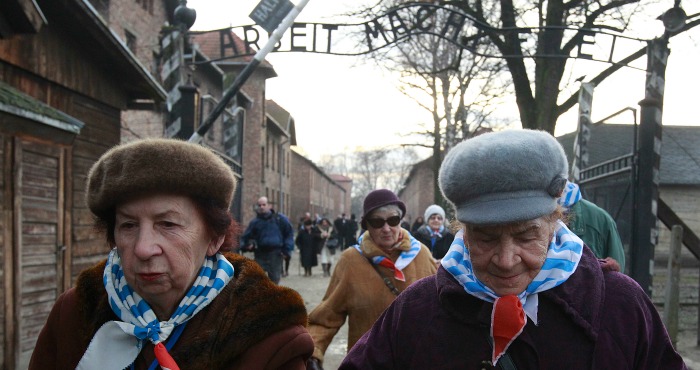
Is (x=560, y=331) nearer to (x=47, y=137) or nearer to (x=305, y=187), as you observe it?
(x=47, y=137)

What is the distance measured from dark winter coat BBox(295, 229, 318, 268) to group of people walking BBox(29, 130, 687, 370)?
17.8 metres

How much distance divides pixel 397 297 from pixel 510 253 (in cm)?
46

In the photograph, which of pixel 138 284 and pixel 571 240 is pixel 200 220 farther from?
pixel 571 240

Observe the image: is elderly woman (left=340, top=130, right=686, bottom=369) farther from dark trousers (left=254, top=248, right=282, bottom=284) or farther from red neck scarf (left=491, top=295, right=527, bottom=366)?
dark trousers (left=254, top=248, right=282, bottom=284)

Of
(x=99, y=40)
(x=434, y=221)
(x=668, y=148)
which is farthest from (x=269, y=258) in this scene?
(x=668, y=148)

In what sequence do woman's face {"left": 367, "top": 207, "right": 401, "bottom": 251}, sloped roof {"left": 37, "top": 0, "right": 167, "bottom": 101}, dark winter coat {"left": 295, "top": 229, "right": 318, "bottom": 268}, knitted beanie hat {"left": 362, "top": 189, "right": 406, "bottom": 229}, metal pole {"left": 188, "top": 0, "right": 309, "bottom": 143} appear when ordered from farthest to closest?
1. dark winter coat {"left": 295, "top": 229, "right": 318, "bottom": 268}
2. sloped roof {"left": 37, "top": 0, "right": 167, "bottom": 101}
3. metal pole {"left": 188, "top": 0, "right": 309, "bottom": 143}
4. knitted beanie hat {"left": 362, "top": 189, "right": 406, "bottom": 229}
5. woman's face {"left": 367, "top": 207, "right": 401, "bottom": 251}

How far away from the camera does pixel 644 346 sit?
1916mm

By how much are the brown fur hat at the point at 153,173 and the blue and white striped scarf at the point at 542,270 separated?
810 millimetres

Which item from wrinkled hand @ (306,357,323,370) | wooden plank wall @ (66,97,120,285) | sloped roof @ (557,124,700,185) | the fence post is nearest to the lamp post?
the fence post

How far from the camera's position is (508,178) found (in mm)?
1927

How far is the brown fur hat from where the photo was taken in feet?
7.13

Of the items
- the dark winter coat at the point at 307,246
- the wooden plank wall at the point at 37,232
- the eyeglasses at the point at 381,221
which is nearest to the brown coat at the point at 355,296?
the eyeglasses at the point at 381,221

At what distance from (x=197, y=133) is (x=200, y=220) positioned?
5211mm

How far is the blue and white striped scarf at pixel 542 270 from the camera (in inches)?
77.8
